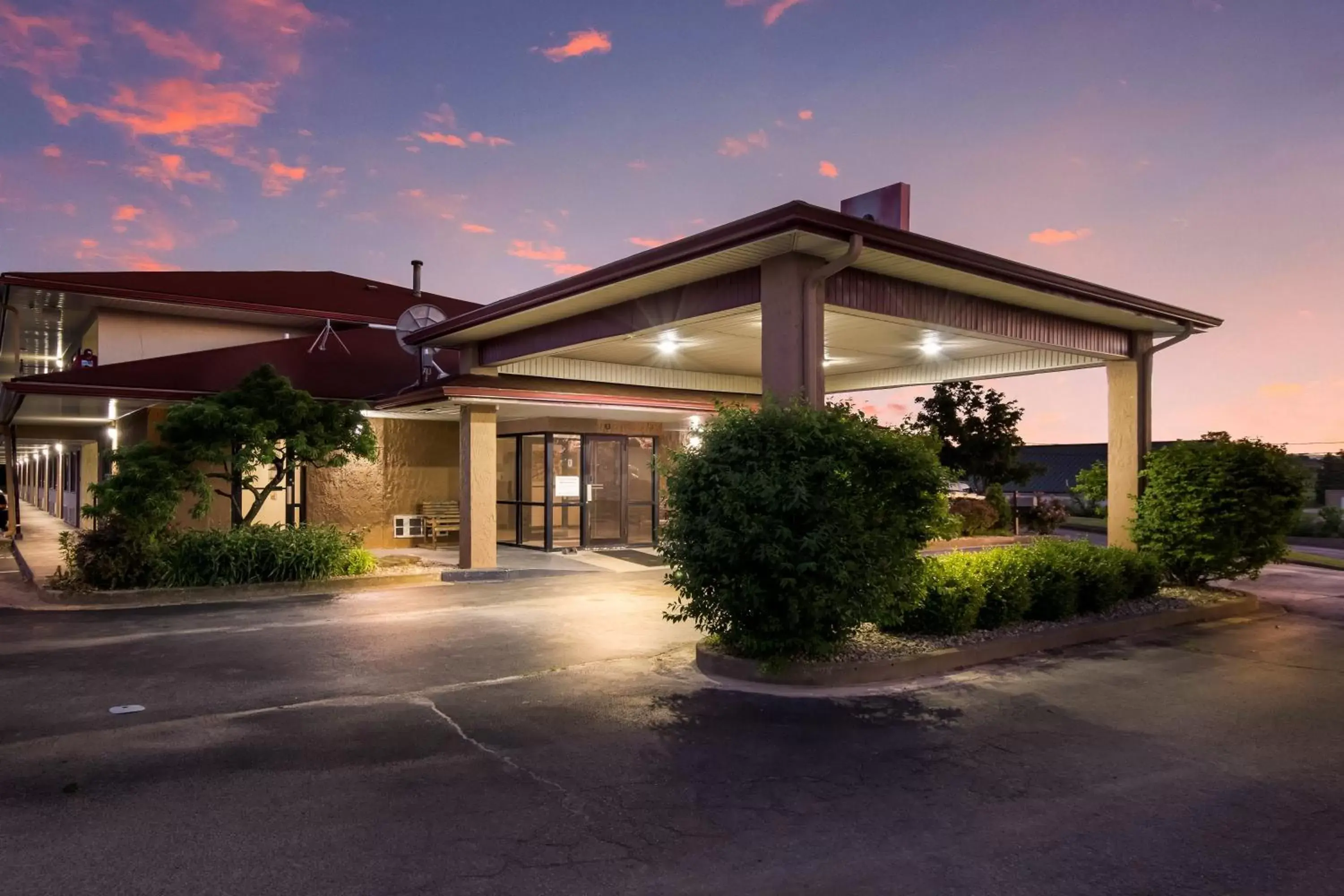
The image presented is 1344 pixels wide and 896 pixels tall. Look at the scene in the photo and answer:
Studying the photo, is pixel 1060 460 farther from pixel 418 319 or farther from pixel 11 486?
pixel 11 486

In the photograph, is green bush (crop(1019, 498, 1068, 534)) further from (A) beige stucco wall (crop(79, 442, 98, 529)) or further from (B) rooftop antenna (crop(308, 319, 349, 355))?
(A) beige stucco wall (crop(79, 442, 98, 529))

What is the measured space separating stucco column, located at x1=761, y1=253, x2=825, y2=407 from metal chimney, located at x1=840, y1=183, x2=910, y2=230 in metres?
2.48

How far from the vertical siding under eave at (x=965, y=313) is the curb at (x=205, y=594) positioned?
347 inches

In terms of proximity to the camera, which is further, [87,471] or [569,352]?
[87,471]

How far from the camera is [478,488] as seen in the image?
52.3 feet

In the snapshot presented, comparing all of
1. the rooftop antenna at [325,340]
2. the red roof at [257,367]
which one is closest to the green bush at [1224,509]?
the red roof at [257,367]

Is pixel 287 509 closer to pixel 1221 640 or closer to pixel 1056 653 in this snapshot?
pixel 1056 653

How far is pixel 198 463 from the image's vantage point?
16812mm

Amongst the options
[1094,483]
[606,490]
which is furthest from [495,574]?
[1094,483]

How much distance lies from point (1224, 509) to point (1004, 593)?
4.72 m

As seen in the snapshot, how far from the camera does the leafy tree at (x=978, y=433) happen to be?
25625 mm

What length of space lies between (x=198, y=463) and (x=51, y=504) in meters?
26.9

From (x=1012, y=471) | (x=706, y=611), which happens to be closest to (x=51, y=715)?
(x=706, y=611)

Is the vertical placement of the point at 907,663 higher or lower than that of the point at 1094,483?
lower
